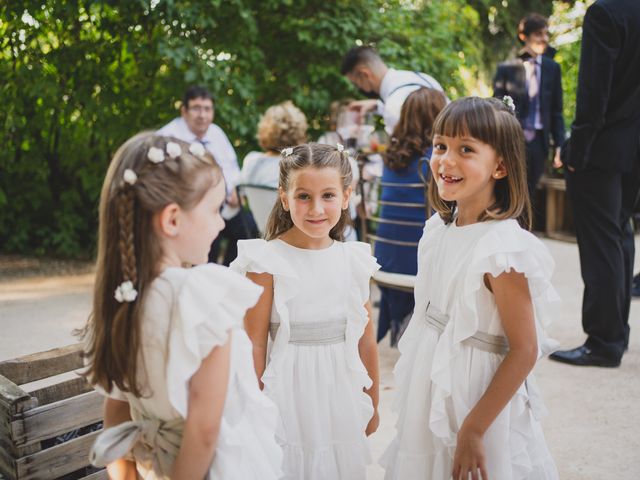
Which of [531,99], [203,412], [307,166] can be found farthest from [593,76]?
[203,412]

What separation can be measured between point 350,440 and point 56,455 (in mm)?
858

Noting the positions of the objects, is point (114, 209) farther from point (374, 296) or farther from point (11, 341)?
point (374, 296)

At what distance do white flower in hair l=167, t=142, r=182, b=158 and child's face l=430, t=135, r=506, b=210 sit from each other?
76 cm

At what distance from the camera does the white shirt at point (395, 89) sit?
13.9 feet

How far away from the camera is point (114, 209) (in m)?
1.26

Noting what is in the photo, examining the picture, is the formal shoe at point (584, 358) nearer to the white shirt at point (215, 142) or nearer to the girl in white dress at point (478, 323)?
the girl in white dress at point (478, 323)

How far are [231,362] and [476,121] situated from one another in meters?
0.90

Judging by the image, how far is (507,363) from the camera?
5.17ft

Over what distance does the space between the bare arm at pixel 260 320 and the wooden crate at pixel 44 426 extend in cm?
51

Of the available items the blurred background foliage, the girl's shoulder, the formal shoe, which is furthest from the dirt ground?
the blurred background foliage

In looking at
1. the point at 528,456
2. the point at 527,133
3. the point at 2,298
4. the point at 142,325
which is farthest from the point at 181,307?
the point at 527,133

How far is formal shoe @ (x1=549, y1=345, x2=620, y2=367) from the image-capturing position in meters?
3.39

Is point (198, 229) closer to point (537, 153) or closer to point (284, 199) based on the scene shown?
point (284, 199)

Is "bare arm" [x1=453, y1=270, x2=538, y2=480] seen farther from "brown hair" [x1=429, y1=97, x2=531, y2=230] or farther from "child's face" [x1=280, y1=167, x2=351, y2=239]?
"child's face" [x1=280, y1=167, x2=351, y2=239]
